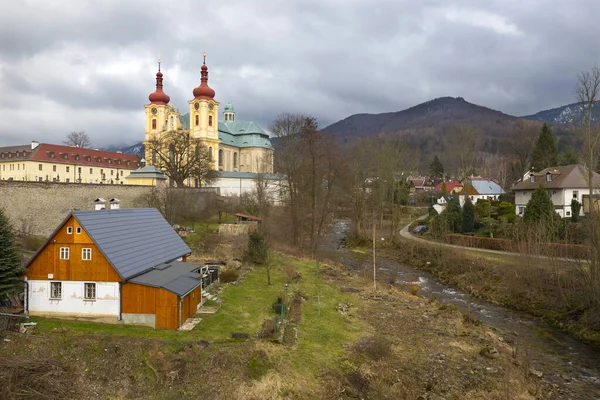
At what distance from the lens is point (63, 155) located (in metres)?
65.4

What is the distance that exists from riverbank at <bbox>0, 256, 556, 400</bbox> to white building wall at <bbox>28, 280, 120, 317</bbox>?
2.65ft

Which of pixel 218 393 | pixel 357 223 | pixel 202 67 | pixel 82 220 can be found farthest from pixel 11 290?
pixel 202 67

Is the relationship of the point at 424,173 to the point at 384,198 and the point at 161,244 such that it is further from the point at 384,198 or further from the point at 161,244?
the point at 161,244

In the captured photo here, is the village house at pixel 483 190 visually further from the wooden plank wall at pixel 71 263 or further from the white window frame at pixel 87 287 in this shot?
the white window frame at pixel 87 287

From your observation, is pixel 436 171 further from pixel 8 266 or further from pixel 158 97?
pixel 8 266

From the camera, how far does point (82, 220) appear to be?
1556cm

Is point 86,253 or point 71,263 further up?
point 86,253

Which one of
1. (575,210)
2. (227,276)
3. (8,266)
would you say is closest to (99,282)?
(8,266)

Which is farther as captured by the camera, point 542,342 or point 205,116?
point 205,116

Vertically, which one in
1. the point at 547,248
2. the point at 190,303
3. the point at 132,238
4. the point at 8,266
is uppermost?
the point at 132,238

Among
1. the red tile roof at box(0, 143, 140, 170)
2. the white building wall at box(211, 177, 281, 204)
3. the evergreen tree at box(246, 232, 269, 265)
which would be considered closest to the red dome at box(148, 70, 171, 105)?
the red tile roof at box(0, 143, 140, 170)

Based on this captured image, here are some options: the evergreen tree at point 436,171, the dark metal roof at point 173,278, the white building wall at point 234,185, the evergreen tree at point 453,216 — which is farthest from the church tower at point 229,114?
the dark metal roof at point 173,278

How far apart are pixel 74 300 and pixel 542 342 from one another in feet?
62.7

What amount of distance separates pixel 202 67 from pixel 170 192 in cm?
3549
